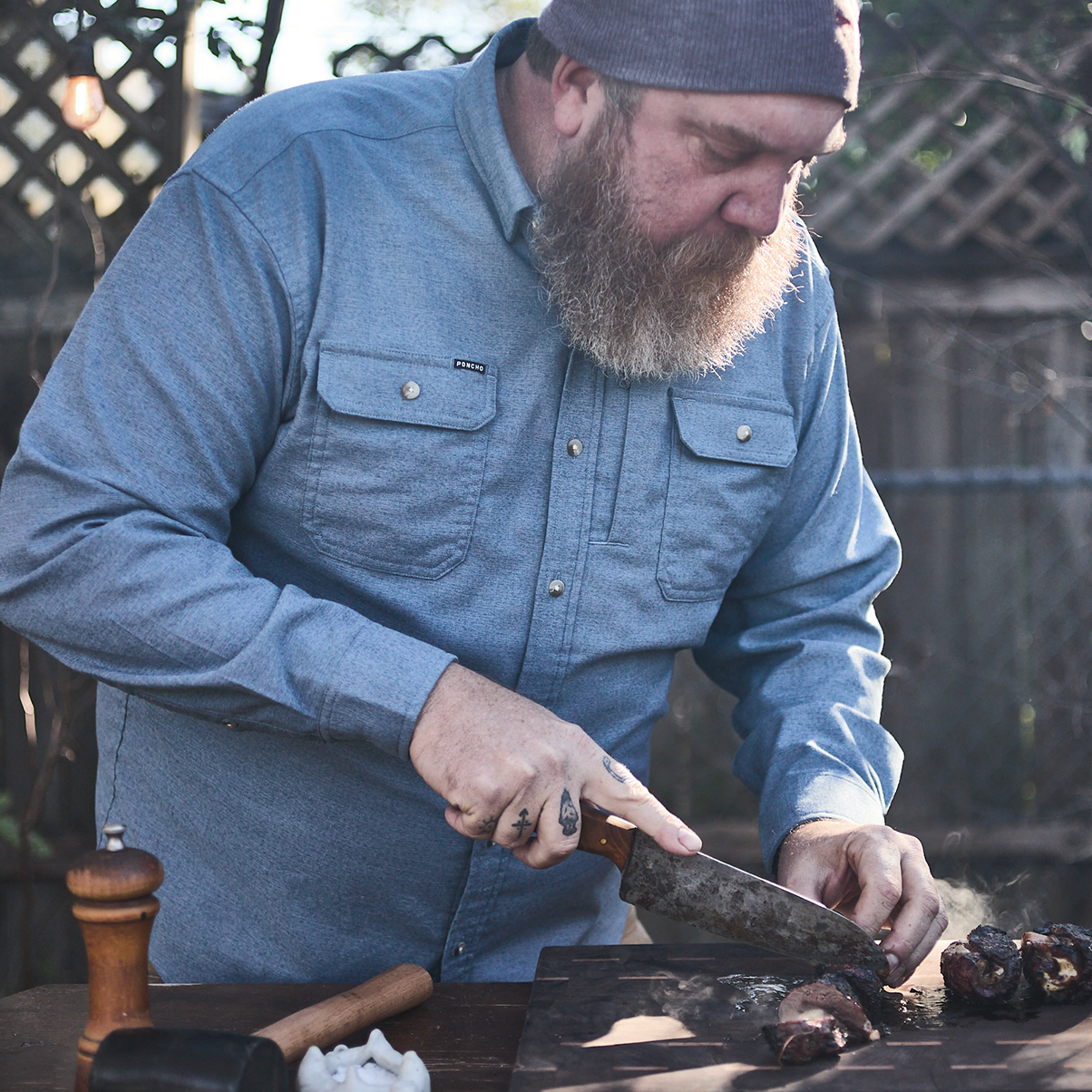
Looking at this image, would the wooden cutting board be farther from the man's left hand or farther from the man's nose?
the man's nose

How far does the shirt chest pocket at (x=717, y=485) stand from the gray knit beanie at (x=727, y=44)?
0.58 metres

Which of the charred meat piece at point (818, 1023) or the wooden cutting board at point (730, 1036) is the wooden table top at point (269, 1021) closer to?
the wooden cutting board at point (730, 1036)

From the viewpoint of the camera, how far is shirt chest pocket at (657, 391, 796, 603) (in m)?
2.08

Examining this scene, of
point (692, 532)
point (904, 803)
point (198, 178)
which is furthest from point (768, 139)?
point (904, 803)

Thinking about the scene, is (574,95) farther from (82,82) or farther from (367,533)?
(82,82)

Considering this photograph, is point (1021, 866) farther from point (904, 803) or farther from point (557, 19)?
point (557, 19)

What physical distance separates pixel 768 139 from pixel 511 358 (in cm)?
55

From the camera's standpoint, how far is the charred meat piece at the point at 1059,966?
1.64 meters

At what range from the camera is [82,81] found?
3006 millimetres

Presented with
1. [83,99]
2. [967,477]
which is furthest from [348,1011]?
[967,477]

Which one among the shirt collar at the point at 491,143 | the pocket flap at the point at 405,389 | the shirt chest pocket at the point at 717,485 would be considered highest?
the shirt collar at the point at 491,143

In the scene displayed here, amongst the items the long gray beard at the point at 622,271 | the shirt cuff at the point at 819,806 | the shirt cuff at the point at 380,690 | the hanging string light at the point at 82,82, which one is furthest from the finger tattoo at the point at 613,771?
the hanging string light at the point at 82,82

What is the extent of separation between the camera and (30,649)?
13.6 ft

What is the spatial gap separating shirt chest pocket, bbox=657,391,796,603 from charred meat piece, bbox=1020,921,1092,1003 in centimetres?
81
